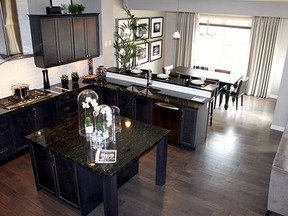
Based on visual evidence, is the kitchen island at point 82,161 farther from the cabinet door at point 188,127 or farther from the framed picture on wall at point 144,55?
the framed picture on wall at point 144,55

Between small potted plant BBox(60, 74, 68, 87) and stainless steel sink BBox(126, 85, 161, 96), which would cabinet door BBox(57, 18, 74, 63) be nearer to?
small potted plant BBox(60, 74, 68, 87)

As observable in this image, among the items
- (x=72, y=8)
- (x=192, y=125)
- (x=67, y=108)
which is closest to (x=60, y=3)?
(x=72, y=8)

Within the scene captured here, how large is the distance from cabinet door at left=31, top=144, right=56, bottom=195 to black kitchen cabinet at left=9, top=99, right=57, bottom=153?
1.19 m

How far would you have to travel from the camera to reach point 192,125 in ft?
16.7

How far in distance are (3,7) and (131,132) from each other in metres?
3.34

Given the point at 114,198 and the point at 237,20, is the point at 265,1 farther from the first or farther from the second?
the point at 114,198

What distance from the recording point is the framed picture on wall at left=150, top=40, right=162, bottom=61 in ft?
31.0

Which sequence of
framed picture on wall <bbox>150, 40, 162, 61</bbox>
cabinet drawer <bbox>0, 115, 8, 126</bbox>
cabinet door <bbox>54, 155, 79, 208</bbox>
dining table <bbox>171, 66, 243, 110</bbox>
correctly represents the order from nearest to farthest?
cabinet door <bbox>54, 155, 79, 208</bbox> < cabinet drawer <bbox>0, 115, 8, 126</bbox> < dining table <bbox>171, 66, 243, 110</bbox> < framed picture on wall <bbox>150, 40, 162, 61</bbox>

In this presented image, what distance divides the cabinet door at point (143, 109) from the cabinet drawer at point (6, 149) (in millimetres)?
2485

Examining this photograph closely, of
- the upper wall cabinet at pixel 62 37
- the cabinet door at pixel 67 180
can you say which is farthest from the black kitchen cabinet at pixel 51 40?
the cabinet door at pixel 67 180

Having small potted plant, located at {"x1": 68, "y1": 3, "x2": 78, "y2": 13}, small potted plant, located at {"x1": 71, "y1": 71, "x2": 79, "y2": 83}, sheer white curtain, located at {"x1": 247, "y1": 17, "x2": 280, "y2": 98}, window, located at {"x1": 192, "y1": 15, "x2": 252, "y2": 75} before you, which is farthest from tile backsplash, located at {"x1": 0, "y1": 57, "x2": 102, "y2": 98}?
sheer white curtain, located at {"x1": 247, "y1": 17, "x2": 280, "y2": 98}

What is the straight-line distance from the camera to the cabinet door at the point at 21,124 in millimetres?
4699

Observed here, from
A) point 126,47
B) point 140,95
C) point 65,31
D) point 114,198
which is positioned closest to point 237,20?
point 126,47

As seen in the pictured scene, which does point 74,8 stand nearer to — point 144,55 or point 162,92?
point 162,92
